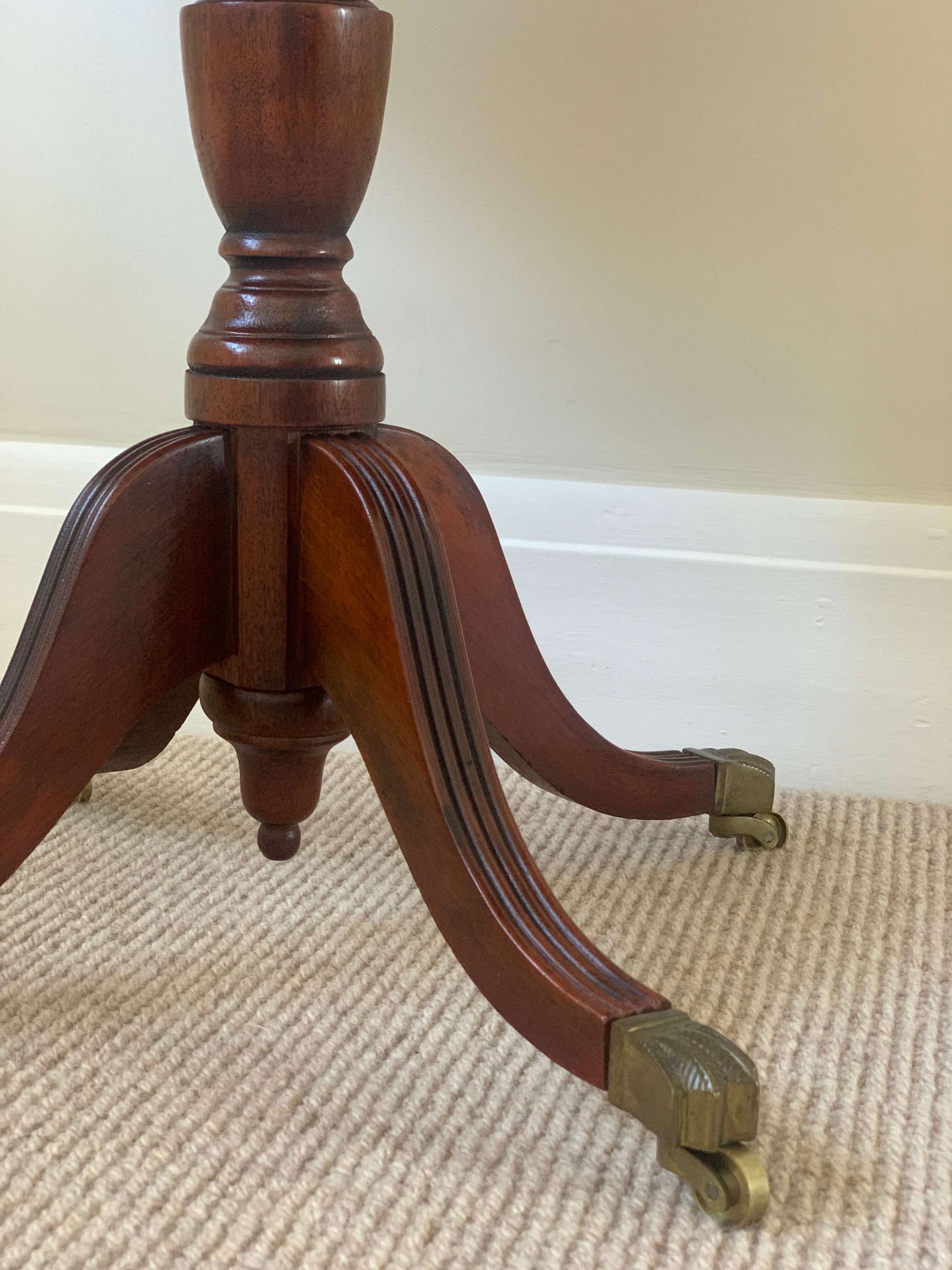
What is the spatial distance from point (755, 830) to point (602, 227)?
0.44 m

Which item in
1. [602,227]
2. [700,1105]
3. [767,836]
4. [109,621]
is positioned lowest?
[767,836]

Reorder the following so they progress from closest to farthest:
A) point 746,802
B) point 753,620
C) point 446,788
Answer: point 446,788
point 746,802
point 753,620

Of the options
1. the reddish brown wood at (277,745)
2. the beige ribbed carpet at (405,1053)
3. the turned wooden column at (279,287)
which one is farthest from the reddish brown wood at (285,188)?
the beige ribbed carpet at (405,1053)

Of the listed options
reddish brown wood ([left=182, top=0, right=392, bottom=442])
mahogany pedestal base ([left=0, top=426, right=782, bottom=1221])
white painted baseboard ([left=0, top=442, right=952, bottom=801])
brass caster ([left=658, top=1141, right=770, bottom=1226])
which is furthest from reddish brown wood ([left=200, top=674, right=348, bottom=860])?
white painted baseboard ([left=0, top=442, right=952, bottom=801])

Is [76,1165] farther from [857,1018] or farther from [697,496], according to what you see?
[697,496]

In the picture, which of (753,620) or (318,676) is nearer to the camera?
(318,676)

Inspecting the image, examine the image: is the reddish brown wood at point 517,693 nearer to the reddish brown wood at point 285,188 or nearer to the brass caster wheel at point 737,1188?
the reddish brown wood at point 285,188

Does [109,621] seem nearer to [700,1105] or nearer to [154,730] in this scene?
[154,730]

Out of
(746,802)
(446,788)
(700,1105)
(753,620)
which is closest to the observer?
(700,1105)

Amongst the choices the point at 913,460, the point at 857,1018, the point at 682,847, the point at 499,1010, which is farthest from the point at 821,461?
the point at 499,1010

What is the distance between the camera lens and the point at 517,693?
0.78 metres

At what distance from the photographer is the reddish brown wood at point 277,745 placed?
69 centimetres

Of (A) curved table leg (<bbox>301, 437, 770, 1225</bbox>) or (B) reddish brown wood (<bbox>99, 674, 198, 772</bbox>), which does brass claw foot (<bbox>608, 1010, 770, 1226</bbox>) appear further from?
(B) reddish brown wood (<bbox>99, 674, 198, 772</bbox>)

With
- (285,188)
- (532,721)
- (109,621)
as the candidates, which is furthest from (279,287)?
(532,721)
